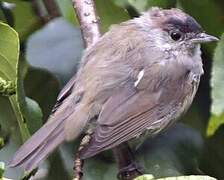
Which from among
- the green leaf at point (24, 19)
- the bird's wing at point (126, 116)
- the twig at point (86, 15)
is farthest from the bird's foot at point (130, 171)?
the green leaf at point (24, 19)

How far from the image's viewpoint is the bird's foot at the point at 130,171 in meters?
2.54

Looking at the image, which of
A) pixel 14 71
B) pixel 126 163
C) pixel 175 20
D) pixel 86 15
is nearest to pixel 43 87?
pixel 86 15

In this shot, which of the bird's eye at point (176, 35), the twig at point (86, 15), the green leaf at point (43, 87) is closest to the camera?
the twig at point (86, 15)

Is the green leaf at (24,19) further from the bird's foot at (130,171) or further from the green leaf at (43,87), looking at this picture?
the bird's foot at (130,171)

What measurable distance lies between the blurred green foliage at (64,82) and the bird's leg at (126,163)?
4 cm

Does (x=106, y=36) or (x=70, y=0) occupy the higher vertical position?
(x=70, y=0)

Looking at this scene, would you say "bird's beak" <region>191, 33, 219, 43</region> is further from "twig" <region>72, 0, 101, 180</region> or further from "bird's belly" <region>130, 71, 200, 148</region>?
"twig" <region>72, 0, 101, 180</region>

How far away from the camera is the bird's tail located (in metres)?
2.34

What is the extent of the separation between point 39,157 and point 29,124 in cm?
16

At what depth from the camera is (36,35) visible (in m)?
2.96

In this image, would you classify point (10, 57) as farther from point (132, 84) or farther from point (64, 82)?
→ point (132, 84)

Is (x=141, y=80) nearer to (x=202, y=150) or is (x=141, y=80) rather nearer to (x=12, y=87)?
(x=202, y=150)

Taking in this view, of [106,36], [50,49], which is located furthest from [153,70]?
[50,49]

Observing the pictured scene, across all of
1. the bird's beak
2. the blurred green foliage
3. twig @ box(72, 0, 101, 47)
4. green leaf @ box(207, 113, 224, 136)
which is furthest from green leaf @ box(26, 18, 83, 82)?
green leaf @ box(207, 113, 224, 136)
